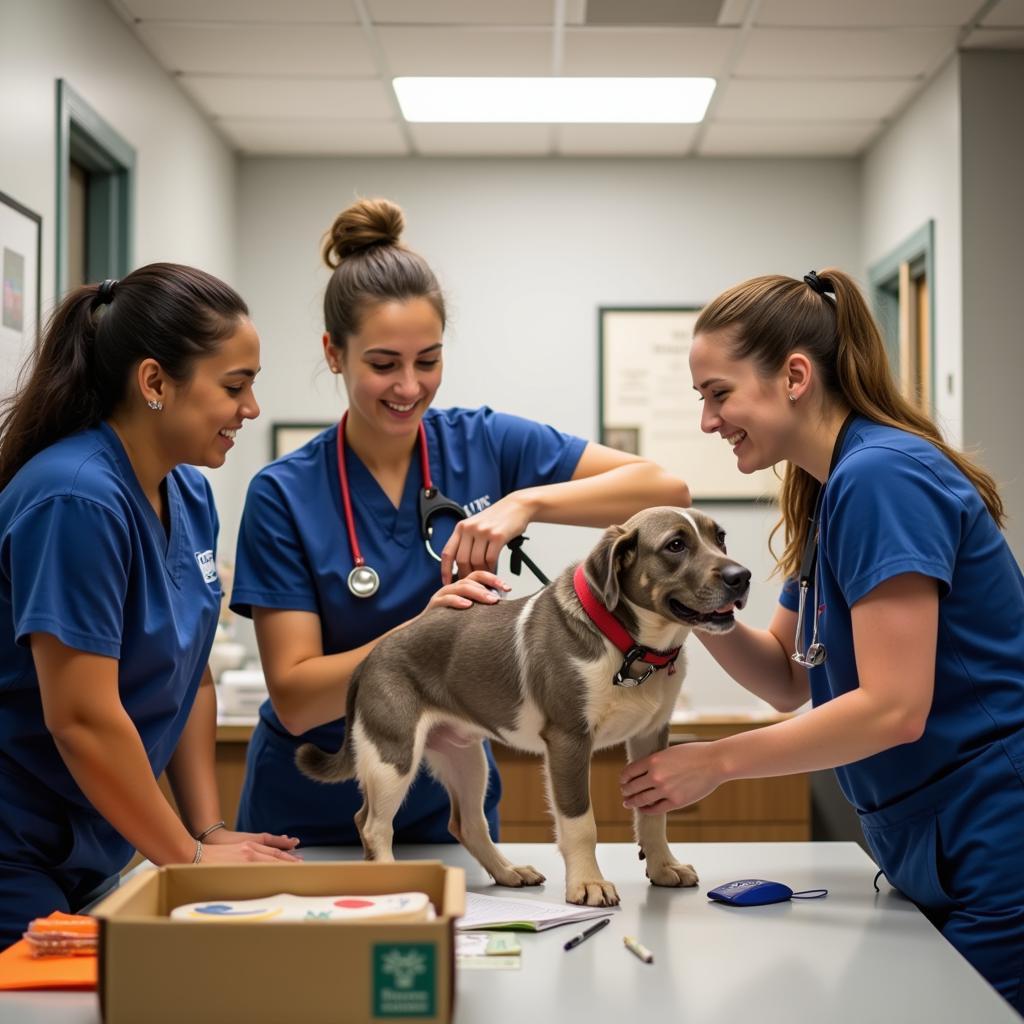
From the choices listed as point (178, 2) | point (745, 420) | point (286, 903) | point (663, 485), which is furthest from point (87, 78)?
point (286, 903)

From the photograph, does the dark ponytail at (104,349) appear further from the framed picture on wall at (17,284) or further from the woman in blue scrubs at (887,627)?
the framed picture on wall at (17,284)

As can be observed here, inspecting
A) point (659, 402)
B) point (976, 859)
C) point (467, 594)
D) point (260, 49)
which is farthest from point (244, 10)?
point (976, 859)

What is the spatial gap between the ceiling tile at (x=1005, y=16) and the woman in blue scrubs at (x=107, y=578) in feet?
9.52

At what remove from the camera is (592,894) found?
1506 mm

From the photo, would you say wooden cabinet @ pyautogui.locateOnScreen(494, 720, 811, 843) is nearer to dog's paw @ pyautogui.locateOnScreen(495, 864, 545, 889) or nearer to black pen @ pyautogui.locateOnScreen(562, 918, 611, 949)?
dog's paw @ pyautogui.locateOnScreen(495, 864, 545, 889)

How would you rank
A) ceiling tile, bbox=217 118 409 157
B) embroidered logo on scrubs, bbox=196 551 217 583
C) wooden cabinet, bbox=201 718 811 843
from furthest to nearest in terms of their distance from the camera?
ceiling tile, bbox=217 118 409 157 < wooden cabinet, bbox=201 718 811 843 < embroidered logo on scrubs, bbox=196 551 217 583

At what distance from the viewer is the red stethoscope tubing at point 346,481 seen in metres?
1.91

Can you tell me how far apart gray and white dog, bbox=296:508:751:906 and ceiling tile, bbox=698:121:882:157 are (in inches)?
135

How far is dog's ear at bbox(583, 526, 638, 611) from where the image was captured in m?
1.56

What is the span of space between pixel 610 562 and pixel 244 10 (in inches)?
108

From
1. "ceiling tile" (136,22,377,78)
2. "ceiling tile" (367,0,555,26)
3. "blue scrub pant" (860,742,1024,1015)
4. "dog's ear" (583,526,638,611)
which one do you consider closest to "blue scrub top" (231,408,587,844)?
"dog's ear" (583,526,638,611)

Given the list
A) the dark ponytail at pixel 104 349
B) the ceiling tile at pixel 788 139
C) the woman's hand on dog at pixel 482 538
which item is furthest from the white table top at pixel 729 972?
the ceiling tile at pixel 788 139

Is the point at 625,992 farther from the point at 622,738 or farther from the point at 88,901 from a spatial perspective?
the point at 88,901

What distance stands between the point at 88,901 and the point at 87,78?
2.60 m
